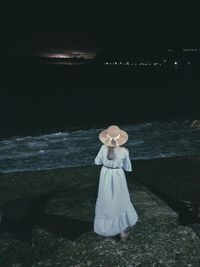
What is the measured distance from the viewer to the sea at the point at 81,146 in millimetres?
10897

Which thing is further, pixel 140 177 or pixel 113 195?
pixel 140 177

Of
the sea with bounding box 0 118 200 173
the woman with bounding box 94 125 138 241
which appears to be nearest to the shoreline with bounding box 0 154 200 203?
the sea with bounding box 0 118 200 173

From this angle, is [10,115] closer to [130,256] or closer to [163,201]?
[163,201]

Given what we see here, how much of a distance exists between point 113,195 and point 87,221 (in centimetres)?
128

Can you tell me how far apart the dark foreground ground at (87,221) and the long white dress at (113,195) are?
0.39 meters

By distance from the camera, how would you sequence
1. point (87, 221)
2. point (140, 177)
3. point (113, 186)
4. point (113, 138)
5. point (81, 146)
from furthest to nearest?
point (81, 146) < point (140, 177) < point (87, 221) < point (113, 186) < point (113, 138)

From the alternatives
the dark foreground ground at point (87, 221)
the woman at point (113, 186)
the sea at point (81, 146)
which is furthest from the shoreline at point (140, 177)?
the woman at point (113, 186)

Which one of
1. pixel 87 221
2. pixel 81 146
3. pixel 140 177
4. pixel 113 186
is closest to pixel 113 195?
pixel 113 186

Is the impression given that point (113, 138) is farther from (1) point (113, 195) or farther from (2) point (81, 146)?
(2) point (81, 146)

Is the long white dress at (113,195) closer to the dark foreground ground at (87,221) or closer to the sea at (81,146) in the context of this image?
the dark foreground ground at (87,221)

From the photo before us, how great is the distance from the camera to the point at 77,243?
6238 mm

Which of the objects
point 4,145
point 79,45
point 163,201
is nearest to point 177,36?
point 79,45

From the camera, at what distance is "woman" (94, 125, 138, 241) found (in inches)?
225

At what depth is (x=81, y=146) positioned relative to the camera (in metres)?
12.4
